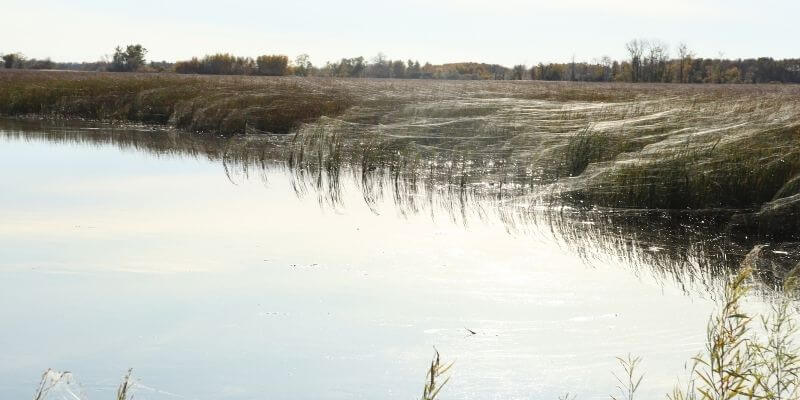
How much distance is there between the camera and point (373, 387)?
485 centimetres

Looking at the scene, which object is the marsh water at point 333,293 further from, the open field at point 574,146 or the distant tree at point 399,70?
the distant tree at point 399,70

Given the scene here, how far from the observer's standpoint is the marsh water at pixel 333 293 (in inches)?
198

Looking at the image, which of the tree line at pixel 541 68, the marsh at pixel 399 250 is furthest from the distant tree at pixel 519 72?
the marsh at pixel 399 250

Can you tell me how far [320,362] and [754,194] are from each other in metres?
5.99

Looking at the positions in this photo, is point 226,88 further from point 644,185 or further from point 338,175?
point 644,185

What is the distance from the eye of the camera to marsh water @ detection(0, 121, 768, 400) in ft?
16.5

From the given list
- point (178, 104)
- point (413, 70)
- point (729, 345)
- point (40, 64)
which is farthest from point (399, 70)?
point (729, 345)

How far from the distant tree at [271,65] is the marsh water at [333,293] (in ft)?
185

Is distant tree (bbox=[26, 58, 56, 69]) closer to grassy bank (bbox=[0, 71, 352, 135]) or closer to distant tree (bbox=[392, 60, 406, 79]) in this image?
distant tree (bbox=[392, 60, 406, 79])

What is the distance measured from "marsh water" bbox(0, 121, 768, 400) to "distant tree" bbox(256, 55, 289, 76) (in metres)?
56.4

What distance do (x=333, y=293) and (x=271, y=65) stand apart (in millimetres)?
62252

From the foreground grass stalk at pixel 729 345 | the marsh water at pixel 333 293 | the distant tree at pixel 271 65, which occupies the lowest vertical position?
the marsh water at pixel 333 293

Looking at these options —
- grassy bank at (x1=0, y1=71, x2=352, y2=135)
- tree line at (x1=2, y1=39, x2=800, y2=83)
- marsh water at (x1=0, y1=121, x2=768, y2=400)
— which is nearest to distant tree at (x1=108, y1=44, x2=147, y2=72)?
tree line at (x1=2, y1=39, x2=800, y2=83)

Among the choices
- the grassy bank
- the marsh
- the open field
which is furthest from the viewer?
the grassy bank
